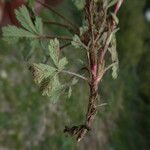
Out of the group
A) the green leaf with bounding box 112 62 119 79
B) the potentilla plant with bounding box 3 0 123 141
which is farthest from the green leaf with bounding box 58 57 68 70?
the green leaf with bounding box 112 62 119 79

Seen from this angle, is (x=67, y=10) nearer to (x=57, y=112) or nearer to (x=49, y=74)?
(x=57, y=112)

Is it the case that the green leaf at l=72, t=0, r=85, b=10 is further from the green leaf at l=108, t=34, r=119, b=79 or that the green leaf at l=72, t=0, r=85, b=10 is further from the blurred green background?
the blurred green background

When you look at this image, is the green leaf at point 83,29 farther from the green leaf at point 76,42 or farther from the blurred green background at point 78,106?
the blurred green background at point 78,106

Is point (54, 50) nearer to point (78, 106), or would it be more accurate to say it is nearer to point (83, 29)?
point (83, 29)

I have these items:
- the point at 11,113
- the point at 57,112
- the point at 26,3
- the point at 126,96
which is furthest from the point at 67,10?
the point at 26,3

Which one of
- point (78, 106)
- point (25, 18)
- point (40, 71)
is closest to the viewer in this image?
point (40, 71)

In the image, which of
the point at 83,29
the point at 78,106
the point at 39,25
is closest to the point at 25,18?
the point at 39,25
